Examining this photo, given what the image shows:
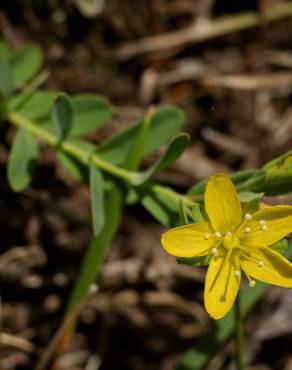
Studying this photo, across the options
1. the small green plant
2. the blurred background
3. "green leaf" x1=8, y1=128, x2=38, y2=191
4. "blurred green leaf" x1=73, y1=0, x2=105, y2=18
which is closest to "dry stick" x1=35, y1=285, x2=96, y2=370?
the small green plant

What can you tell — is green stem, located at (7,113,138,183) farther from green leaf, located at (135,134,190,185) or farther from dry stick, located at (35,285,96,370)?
dry stick, located at (35,285,96,370)

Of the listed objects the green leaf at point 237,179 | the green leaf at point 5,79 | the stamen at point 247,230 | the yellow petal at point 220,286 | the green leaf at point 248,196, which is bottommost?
the yellow petal at point 220,286

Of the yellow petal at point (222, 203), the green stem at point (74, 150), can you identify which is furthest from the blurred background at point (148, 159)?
the yellow petal at point (222, 203)

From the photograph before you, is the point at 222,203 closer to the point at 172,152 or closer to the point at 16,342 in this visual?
the point at 172,152

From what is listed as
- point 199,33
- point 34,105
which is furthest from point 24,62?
point 199,33

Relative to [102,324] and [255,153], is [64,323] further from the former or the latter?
[255,153]

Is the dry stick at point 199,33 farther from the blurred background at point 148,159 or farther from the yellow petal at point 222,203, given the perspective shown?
the yellow petal at point 222,203
